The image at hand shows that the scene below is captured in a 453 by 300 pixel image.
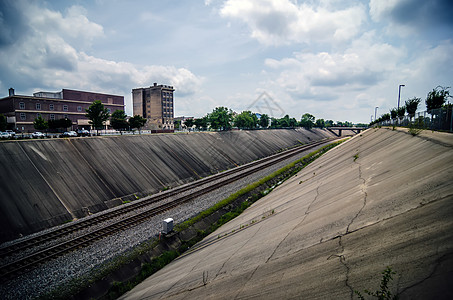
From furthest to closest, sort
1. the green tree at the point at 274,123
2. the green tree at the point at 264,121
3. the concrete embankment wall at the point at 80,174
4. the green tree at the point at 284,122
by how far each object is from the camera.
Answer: the green tree at the point at 284,122, the green tree at the point at 274,123, the green tree at the point at 264,121, the concrete embankment wall at the point at 80,174

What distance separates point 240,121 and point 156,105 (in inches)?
1754

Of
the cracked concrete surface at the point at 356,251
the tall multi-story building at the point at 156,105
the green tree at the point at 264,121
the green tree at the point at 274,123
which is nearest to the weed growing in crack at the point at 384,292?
the cracked concrete surface at the point at 356,251

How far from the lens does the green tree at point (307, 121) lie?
137188mm

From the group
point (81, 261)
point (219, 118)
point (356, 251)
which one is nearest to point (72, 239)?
point (81, 261)

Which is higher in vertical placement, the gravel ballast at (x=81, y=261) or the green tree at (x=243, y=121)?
the green tree at (x=243, y=121)

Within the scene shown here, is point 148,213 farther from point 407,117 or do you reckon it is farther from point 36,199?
point 407,117

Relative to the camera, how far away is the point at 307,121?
138m

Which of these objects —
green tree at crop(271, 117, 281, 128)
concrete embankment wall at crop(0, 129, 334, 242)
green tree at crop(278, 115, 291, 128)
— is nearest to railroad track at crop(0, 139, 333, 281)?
concrete embankment wall at crop(0, 129, 334, 242)

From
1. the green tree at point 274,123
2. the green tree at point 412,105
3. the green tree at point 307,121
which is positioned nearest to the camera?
the green tree at point 412,105

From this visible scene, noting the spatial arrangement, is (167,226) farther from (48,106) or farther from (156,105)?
(156,105)

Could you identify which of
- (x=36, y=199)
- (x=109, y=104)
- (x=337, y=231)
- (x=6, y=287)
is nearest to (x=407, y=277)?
(x=337, y=231)

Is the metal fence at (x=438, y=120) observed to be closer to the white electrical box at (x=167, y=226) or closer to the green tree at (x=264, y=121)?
the white electrical box at (x=167, y=226)

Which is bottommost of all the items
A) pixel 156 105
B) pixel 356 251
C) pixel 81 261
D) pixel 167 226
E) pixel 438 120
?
pixel 81 261

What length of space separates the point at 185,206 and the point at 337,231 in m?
16.1
